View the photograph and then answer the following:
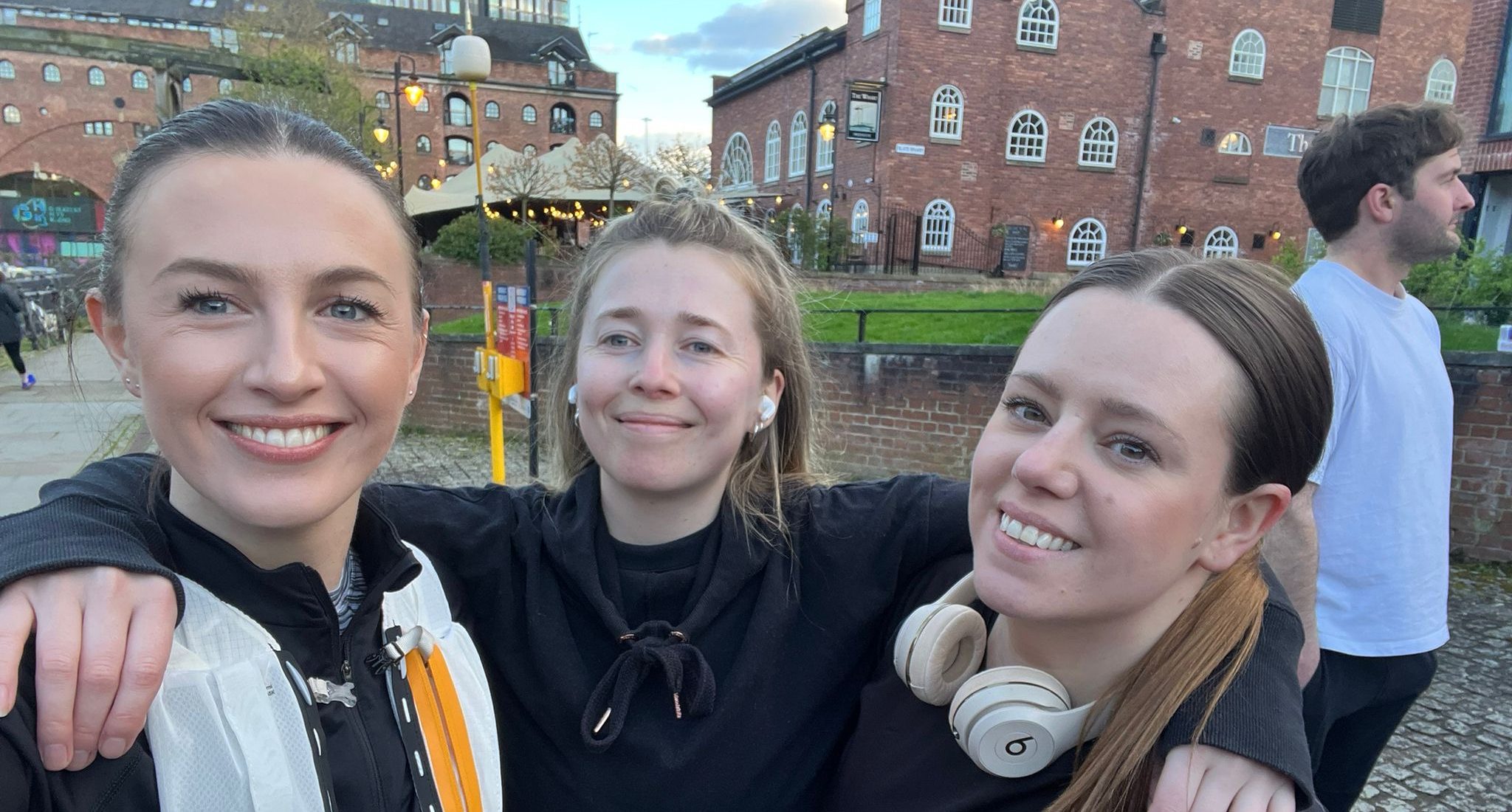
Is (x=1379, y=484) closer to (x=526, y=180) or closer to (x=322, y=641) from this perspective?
(x=322, y=641)

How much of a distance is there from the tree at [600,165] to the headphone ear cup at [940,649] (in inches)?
634

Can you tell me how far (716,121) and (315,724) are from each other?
3632 cm

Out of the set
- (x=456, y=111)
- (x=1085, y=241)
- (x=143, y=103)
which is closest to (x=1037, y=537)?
(x=1085, y=241)

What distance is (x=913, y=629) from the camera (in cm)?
146

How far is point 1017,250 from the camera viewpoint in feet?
81.3

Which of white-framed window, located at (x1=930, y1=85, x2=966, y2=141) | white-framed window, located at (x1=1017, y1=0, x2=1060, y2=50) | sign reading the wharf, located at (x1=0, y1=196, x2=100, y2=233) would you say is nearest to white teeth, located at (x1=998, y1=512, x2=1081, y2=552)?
white-framed window, located at (x1=930, y1=85, x2=966, y2=141)

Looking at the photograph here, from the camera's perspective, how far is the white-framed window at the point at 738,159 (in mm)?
32156

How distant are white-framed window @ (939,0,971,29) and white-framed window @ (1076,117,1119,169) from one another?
5.34 m

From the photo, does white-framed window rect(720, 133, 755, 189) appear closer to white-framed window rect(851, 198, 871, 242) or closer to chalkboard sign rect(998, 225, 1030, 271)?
white-framed window rect(851, 198, 871, 242)

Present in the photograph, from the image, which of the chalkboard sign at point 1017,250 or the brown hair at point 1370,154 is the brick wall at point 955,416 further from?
the chalkboard sign at point 1017,250

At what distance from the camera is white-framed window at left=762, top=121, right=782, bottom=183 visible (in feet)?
97.1

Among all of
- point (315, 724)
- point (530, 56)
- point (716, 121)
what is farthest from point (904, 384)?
point (530, 56)

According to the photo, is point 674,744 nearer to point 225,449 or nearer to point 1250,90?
point 225,449

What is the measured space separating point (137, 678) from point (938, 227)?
24.8 meters
